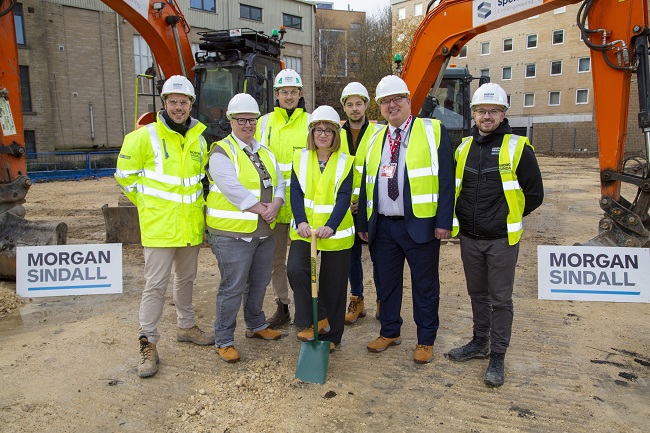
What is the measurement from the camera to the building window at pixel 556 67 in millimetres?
35156

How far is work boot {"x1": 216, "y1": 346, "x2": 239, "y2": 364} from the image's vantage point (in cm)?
406

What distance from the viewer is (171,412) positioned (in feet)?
11.0

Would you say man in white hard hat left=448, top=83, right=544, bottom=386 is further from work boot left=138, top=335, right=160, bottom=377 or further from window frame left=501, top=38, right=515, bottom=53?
window frame left=501, top=38, right=515, bottom=53

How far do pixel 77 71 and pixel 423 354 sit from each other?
72.6ft

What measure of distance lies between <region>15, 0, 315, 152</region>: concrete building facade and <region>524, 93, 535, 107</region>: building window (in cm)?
2452

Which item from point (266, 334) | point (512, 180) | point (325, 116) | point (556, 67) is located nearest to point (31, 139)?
point (266, 334)

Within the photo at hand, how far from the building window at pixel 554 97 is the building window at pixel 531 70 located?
74.7 inches

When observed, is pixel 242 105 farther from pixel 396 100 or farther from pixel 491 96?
pixel 491 96

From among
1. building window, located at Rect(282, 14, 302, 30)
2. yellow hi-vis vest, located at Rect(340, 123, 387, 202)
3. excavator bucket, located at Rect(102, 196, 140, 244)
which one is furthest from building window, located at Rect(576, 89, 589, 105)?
yellow hi-vis vest, located at Rect(340, 123, 387, 202)

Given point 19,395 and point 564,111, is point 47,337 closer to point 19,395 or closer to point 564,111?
point 19,395

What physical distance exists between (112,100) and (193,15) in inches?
235

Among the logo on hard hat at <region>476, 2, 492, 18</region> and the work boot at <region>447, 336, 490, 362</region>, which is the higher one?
the logo on hard hat at <region>476, 2, 492, 18</region>

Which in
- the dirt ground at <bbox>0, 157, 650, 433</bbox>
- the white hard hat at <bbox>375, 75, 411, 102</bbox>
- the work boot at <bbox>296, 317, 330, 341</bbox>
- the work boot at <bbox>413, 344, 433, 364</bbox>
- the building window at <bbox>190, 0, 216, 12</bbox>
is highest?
the building window at <bbox>190, 0, 216, 12</bbox>

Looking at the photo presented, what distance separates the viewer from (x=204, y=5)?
83.0ft
